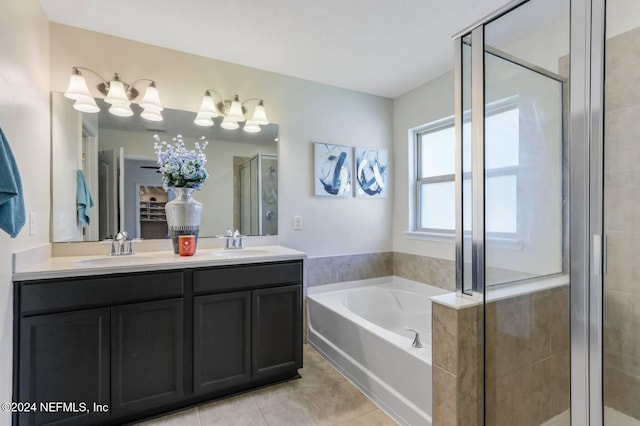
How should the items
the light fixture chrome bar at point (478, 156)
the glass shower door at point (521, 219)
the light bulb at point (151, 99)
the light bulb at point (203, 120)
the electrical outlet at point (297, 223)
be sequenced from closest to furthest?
the glass shower door at point (521, 219) → the light fixture chrome bar at point (478, 156) → the light bulb at point (151, 99) → the light bulb at point (203, 120) → the electrical outlet at point (297, 223)

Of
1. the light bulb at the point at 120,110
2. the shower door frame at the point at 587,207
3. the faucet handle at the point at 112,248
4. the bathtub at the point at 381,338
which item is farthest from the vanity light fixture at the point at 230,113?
the shower door frame at the point at 587,207

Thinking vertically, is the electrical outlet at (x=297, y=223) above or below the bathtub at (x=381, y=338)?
above

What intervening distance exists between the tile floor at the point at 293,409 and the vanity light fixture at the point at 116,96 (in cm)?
197

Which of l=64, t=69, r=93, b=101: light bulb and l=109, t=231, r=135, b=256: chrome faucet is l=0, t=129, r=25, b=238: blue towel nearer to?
l=109, t=231, r=135, b=256: chrome faucet

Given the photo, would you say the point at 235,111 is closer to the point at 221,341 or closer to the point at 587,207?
the point at 221,341

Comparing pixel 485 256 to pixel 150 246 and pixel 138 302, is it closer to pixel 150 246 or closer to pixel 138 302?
pixel 138 302

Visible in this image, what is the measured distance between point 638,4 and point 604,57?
391mm

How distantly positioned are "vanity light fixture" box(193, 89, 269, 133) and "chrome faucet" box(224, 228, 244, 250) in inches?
33.8

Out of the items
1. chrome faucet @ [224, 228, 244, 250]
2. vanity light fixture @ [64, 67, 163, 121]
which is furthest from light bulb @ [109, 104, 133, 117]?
chrome faucet @ [224, 228, 244, 250]

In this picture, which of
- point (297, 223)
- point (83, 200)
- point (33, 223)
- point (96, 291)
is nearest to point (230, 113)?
point (297, 223)

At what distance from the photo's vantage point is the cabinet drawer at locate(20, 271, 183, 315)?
145cm

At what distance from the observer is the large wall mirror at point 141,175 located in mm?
1981

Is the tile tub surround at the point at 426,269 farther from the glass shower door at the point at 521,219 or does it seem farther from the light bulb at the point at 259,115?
the light bulb at the point at 259,115

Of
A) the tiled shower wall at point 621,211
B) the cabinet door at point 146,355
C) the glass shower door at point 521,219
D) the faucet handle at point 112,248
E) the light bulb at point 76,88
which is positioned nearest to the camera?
the tiled shower wall at point 621,211
